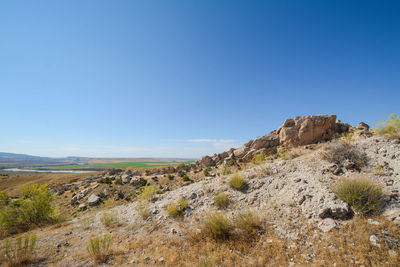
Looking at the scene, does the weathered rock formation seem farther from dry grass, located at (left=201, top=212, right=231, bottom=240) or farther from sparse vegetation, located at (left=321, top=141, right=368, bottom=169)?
dry grass, located at (left=201, top=212, right=231, bottom=240)

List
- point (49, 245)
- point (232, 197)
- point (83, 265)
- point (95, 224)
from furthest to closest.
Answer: point (95, 224), point (232, 197), point (49, 245), point (83, 265)

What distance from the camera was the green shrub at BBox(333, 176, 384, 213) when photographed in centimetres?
477

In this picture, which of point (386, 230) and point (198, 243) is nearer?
point (386, 230)

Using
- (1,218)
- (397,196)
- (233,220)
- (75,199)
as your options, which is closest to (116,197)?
(75,199)

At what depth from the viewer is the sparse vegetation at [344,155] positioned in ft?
24.3

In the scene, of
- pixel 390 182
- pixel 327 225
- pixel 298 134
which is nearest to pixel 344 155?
pixel 390 182

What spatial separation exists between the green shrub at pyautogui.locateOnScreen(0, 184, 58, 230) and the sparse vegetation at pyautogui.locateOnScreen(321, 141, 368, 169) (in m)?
17.2

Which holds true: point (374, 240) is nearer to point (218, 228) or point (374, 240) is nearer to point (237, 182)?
point (218, 228)

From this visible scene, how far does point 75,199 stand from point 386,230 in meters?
23.7

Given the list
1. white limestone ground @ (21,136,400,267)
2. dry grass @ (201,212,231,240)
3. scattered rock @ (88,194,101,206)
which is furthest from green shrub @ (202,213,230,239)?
scattered rock @ (88,194,101,206)

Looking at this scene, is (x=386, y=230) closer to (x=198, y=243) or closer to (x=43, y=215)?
(x=198, y=243)

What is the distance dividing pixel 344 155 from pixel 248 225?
7.12 metres

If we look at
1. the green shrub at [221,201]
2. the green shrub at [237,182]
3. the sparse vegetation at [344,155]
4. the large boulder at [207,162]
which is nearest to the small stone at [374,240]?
the sparse vegetation at [344,155]

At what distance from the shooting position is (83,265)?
445 cm
